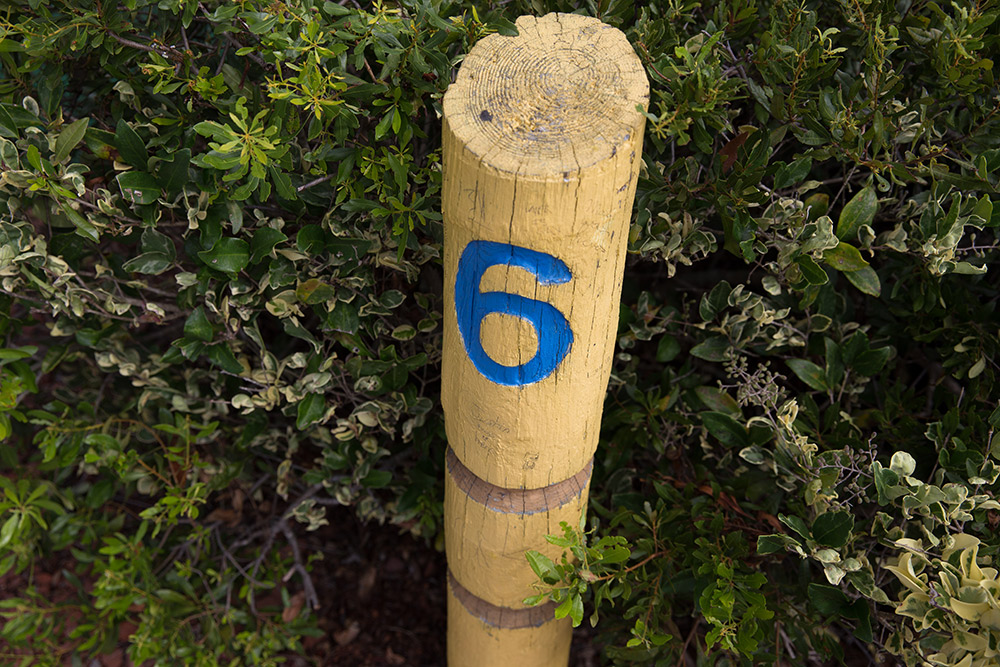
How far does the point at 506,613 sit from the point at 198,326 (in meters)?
1.16

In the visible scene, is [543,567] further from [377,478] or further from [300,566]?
[300,566]

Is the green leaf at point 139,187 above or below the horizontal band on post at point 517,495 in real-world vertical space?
above

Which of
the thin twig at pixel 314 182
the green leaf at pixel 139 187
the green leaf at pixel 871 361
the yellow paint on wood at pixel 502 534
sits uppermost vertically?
the thin twig at pixel 314 182

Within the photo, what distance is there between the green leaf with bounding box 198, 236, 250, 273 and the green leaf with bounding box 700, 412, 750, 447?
4.22 feet

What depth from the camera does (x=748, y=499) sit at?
7.18ft

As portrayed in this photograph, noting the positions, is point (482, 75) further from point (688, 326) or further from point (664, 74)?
point (688, 326)

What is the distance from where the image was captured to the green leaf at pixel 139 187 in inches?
72.9

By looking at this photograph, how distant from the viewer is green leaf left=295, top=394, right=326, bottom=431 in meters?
2.12

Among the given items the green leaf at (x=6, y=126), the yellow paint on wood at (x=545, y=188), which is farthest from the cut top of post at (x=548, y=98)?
the green leaf at (x=6, y=126)

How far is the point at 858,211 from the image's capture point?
1805mm

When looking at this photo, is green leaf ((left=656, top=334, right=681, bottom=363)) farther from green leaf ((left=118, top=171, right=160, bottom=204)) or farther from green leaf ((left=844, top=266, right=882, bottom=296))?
green leaf ((left=118, top=171, right=160, bottom=204))

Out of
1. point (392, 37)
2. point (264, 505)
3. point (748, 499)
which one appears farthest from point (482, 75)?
point (264, 505)

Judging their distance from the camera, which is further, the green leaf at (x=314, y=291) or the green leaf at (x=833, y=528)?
the green leaf at (x=314, y=291)

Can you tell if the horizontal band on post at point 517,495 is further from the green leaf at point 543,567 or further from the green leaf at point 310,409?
the green leaf at point 310,409
